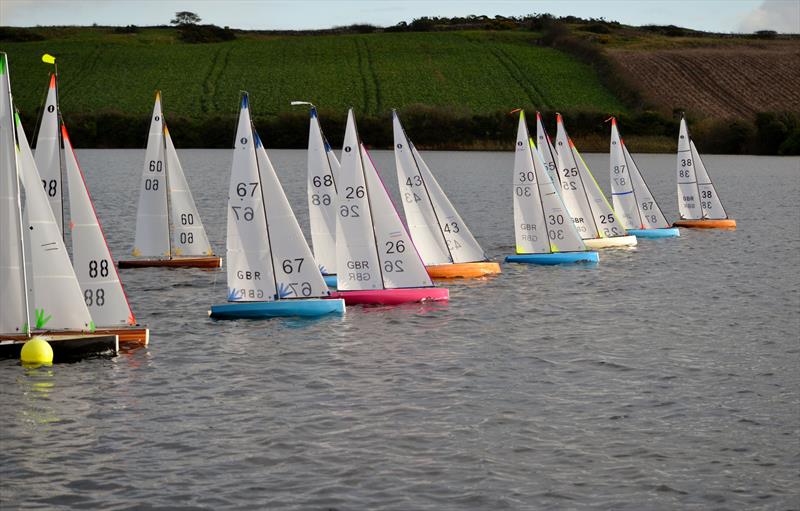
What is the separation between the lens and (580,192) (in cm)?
4928

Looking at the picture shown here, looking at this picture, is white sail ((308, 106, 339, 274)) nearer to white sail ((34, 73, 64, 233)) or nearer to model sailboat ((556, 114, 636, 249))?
white sail ((34, 73, 64, 233))

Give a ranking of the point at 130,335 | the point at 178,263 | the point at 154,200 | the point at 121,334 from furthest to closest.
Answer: the point at 178,263 < the point at 154,200 < the point at 130,335 < the point at 121,334

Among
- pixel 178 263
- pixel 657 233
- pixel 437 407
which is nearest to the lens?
pixel 437 407

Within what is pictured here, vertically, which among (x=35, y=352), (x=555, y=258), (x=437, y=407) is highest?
(x=555, y=258)

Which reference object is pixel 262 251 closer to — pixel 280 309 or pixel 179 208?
pixel 280 309

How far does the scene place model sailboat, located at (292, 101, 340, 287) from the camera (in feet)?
117

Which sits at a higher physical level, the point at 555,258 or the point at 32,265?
the point at 32,265

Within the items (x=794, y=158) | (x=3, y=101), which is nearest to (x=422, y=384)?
(x=3, y=101)

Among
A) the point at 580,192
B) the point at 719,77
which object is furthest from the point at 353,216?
the point at 719,77

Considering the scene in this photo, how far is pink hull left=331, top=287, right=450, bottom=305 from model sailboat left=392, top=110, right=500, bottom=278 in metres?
3.78

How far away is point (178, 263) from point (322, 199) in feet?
30.7

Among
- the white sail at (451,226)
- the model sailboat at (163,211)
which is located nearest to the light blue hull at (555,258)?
the white sail at (451,226)

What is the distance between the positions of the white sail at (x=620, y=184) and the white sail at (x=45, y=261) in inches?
1285

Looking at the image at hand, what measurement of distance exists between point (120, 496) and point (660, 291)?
90.0 ft
